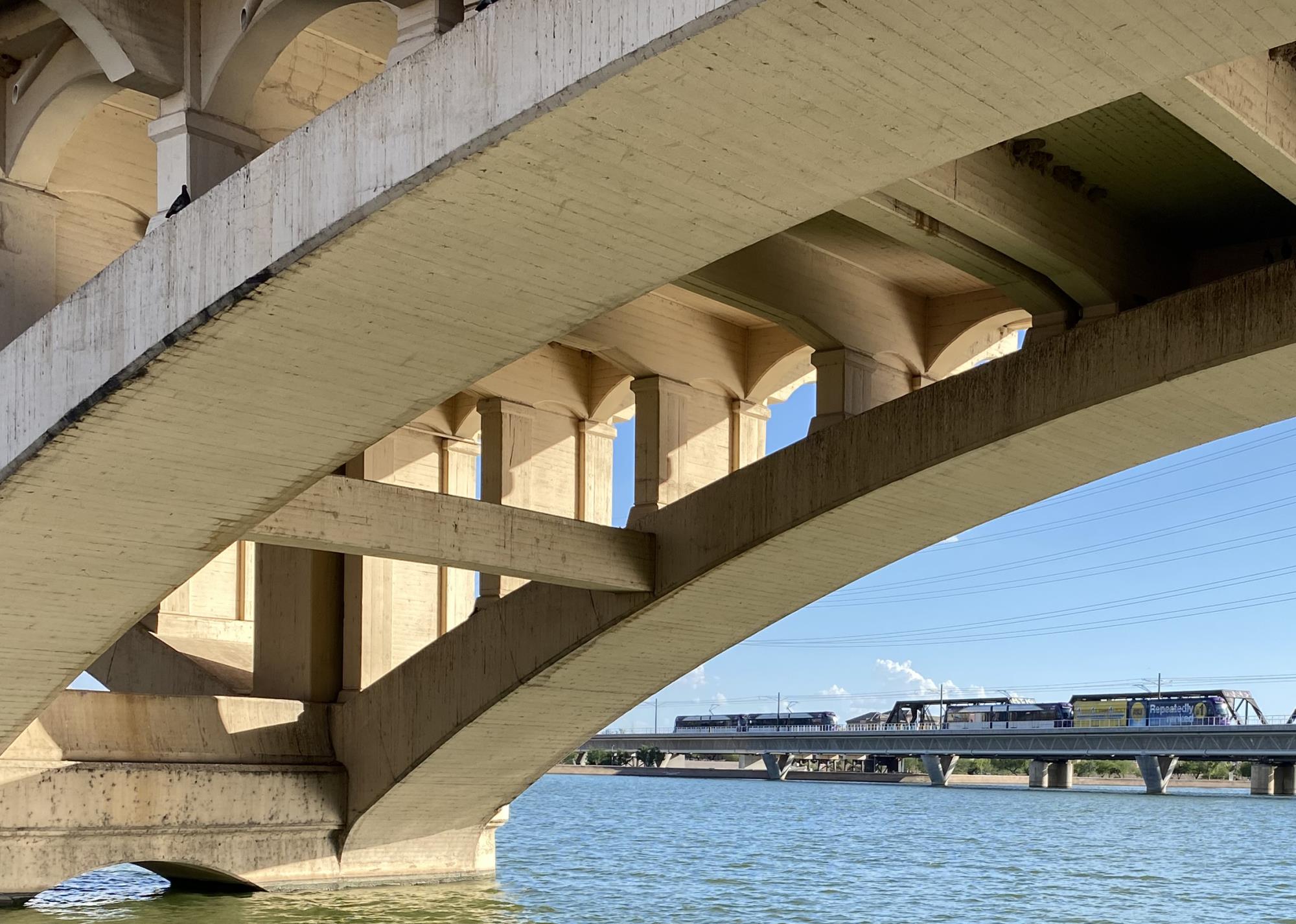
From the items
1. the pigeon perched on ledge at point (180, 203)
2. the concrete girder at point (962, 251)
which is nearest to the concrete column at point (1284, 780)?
the concrete girder at point (962, 251)

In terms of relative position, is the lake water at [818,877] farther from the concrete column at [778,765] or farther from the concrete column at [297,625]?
the concrete column at [778,765]

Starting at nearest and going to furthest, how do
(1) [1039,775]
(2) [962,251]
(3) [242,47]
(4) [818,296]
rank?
(3) [242,47] < (2) [962,251] < (4) [818,296] < (1) [1039,775]

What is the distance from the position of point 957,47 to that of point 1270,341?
770cm

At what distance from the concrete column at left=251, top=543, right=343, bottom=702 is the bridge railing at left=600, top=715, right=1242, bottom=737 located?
158 ft

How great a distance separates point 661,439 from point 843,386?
3.05 m

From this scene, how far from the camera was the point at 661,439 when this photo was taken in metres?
20.1

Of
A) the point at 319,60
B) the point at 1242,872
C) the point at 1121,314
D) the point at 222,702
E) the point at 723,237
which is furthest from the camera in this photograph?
the point at 1242,872

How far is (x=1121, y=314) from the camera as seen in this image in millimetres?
14836

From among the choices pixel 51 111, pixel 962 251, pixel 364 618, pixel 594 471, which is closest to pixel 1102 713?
pixel 594 471

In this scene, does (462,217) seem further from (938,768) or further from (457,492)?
(938,768)

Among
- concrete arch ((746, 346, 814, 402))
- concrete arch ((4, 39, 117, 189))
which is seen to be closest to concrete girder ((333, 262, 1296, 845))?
concrete arch ((746, 346, 814, 402))

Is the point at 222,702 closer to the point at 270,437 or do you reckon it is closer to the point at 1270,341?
the point at 270,437

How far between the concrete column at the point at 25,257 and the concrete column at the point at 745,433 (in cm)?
938

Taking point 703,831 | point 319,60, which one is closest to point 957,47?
point 319,60
